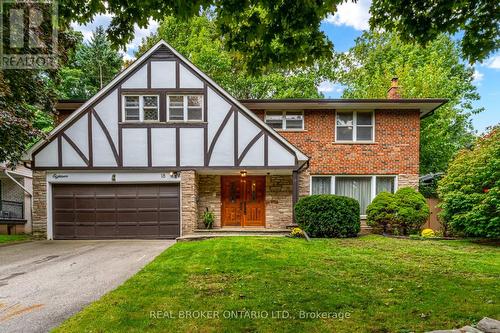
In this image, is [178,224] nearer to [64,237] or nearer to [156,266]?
[64,237]

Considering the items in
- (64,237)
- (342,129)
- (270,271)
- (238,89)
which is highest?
(238,89)

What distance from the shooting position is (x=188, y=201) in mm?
11625

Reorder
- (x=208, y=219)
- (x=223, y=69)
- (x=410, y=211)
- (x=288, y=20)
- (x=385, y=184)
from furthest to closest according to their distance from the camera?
(x=223, y=69), (x=385, y=184), (x=208, y=219), (x=410, y=211), (x=288, y=20)

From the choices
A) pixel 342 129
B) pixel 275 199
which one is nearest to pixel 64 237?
pixel 275 199

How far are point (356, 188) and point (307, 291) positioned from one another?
30.5ft

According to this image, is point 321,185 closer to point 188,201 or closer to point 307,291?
point 188,201

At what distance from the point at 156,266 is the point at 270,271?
253cm

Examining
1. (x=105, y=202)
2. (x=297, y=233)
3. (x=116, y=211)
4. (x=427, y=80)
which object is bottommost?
(x=297, y=233)

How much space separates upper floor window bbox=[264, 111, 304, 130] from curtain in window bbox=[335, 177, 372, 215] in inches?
118

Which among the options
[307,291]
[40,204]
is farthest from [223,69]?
[307,291]

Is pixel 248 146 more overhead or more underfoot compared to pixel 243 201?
more overhead

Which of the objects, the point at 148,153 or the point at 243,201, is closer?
the point at 148,153

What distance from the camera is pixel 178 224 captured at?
11.7 m

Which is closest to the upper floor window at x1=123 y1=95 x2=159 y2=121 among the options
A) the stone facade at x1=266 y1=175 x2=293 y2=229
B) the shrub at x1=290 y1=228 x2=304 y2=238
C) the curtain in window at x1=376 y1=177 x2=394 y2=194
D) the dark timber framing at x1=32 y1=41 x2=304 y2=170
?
the dark timber framing at x1=32 y1=41 x2=304 y2=170
